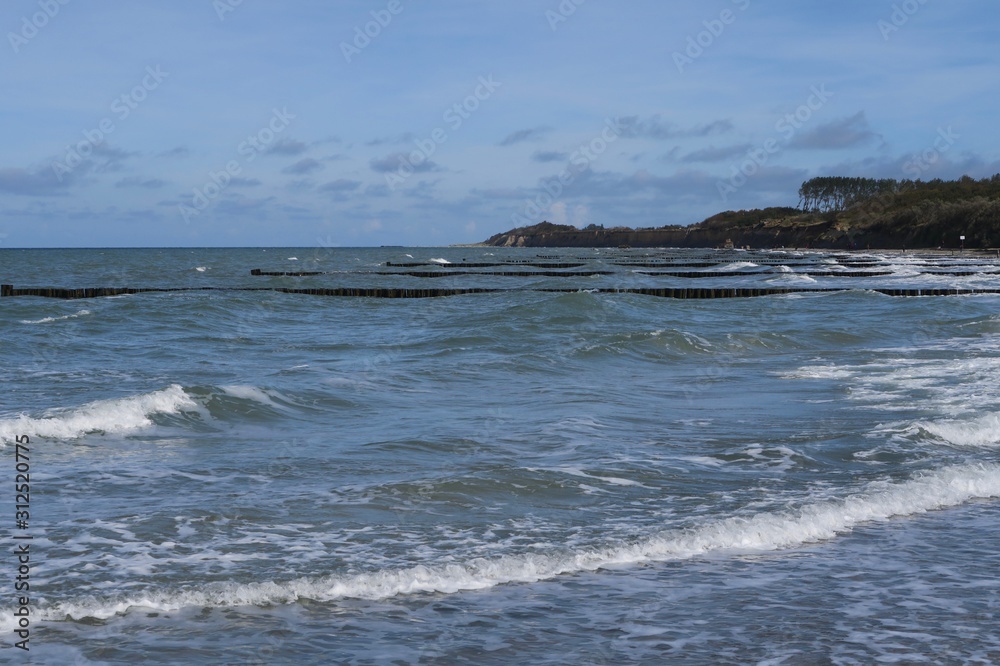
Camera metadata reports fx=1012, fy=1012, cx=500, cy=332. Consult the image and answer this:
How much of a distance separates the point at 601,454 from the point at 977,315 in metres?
21.4

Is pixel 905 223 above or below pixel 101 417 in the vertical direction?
above

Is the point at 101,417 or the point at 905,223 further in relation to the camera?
the point at 905,223

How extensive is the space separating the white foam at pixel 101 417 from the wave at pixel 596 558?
221 inches

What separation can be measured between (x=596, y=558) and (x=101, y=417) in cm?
719

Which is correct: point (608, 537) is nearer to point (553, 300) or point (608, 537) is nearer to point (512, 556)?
point (512, 556)

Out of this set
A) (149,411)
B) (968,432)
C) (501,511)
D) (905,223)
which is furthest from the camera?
(905,223)

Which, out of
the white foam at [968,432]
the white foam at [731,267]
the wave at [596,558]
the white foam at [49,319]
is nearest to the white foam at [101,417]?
the wave at [596,558]

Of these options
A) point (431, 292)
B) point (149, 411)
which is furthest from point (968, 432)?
point (431, 292)

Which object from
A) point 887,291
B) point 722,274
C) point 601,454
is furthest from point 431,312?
point 722,274

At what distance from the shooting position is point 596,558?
21.4 feet

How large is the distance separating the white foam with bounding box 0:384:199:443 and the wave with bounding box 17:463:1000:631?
18.4 feet

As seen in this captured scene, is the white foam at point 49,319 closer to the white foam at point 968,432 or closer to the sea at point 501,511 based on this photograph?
the sea at point 501,511

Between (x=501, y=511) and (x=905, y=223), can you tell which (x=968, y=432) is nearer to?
(x=501, y=511)

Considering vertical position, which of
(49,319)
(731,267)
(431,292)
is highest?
(731,267)
